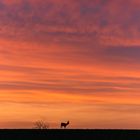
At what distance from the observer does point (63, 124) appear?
52000 millimetres
